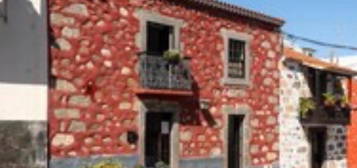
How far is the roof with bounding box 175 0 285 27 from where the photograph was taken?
17625 mm

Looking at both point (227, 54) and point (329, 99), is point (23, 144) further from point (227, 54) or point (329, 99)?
point (329, 99)

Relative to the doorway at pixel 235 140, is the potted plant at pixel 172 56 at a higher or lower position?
higher

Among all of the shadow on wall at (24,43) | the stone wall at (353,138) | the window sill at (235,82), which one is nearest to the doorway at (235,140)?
the window sill at (235,82)

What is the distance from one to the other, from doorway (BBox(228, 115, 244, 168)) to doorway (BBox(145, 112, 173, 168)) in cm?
279

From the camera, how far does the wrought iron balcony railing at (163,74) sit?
15467 mm

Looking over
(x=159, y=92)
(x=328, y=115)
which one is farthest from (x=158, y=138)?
(x=328, y=115)

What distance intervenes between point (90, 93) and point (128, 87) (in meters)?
1.21

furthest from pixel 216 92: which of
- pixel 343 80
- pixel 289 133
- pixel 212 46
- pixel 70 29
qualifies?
pixel 343 80

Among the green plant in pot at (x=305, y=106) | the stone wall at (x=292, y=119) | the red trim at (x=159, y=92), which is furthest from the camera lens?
the green plant in pot at (x=305, y=106)

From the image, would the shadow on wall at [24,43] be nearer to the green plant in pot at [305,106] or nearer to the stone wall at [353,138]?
the green plant in pot at [305,106]

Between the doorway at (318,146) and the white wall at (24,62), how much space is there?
11811 millimetres

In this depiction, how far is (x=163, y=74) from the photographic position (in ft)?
51.8

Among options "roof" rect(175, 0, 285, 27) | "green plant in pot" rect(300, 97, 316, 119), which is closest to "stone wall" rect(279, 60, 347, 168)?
"green plant in pot" rect(300, 97, 316, 119)

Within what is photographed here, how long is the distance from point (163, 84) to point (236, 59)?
3.83 m
